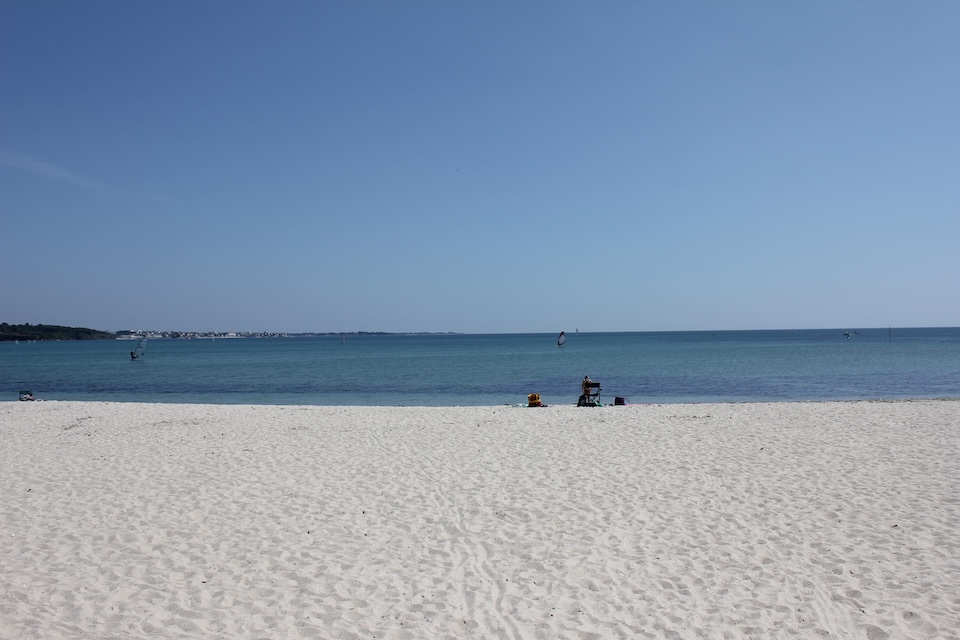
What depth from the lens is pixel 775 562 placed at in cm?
623

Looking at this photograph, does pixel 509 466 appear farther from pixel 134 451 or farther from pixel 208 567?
pixel 134 451

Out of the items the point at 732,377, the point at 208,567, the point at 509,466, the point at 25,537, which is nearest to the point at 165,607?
the point at 208,567

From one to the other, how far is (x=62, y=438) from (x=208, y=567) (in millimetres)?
10368

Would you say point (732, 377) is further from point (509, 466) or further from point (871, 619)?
point (871, 619)

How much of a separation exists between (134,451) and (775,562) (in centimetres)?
1150

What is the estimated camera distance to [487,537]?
706 centimetres

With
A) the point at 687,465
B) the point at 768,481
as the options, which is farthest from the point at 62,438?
the point at 768,481

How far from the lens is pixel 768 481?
9289 mm

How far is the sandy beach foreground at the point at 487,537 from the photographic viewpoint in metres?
5.16

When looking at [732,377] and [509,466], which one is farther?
[732,377]

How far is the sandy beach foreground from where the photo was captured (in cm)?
516

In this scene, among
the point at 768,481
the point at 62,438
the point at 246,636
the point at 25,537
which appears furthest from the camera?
the point at 62,438

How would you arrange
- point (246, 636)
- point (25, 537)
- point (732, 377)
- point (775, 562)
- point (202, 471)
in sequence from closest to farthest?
point (246, 636) → point (775, 562) → point (25, 537) → point (202, 471) → point (732, 377)

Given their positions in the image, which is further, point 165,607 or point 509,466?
point 509,466
